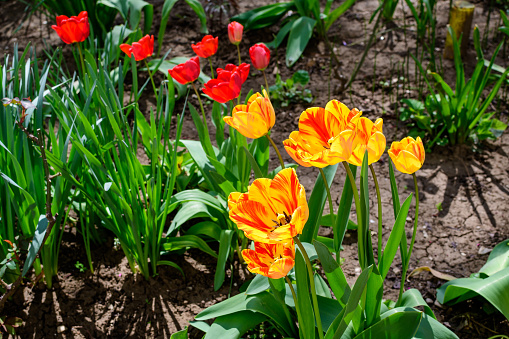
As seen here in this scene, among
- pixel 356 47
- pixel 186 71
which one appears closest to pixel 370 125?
pixel 186 71

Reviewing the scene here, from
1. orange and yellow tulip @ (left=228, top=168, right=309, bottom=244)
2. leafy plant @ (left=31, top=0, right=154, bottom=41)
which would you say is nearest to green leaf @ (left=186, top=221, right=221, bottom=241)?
orange and yellow tulip @ (left=228, top=168, right=309, bottom=244)

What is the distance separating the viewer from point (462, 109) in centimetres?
231

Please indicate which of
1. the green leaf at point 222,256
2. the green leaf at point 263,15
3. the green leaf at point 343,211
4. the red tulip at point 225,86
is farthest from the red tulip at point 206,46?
the green leaf at point 263,15

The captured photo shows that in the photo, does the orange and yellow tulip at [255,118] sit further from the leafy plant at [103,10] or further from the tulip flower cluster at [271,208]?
the leafy plant at [103,10]

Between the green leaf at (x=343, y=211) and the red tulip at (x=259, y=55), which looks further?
the red tulip at (x=259, y=55)

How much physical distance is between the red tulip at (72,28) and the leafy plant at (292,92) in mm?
1179

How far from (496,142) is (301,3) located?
1.49 m

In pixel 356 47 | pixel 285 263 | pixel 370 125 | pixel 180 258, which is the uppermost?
pixel 370 125

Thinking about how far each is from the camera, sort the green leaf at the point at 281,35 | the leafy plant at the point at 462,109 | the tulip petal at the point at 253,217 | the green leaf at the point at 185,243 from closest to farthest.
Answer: the tulip petal at the point at 253,217, the green leaf at the point at 185,243, the leafy plant at the point at 462,109, the green leaf at the point at 281,35

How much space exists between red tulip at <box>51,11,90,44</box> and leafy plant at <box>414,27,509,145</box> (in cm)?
146

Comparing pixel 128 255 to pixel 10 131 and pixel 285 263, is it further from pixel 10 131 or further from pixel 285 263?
pixel 285 263

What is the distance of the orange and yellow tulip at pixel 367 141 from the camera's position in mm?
1023

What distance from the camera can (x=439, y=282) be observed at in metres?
1.84

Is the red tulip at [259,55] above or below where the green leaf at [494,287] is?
above
